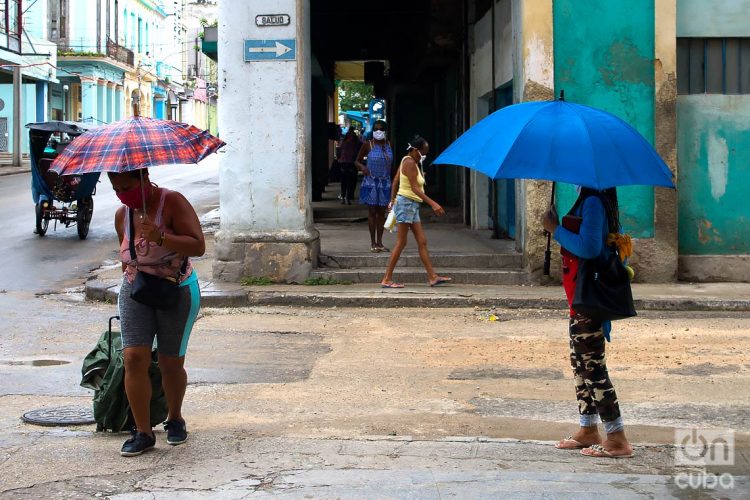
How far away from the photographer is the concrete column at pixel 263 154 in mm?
11375

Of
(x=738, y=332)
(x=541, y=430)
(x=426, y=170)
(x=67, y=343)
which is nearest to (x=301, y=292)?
(x=67, y=343)

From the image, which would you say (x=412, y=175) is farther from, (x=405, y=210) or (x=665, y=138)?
(x=665, y=138)

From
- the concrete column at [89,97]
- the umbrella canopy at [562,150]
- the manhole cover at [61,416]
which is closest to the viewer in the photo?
the umbrella canopy at [562,150]

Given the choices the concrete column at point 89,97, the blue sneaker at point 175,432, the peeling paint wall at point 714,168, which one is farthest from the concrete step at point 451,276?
the concrete column at point 89,97

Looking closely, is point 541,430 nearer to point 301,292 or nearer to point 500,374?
point 500,374

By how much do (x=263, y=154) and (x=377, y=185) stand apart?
1986 millimetres

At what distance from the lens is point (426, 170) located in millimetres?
23734

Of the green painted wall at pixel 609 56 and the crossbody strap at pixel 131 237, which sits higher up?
the green painted wall at pixel 609 56

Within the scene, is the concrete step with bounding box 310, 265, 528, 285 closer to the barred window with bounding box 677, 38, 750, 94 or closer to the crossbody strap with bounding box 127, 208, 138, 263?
the barred window with bounding box 677, 38, 750, 94

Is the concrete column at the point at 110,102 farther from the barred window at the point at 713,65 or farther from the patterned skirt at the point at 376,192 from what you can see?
the barred window at the point at 713,65

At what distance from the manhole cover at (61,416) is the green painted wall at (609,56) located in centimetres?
705

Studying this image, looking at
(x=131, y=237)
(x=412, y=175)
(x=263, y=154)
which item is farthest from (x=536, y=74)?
(x=131, y=237)

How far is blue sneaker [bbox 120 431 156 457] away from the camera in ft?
17.4

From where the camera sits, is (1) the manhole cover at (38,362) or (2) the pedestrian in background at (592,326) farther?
(1) the manhole cover at (38,362)
